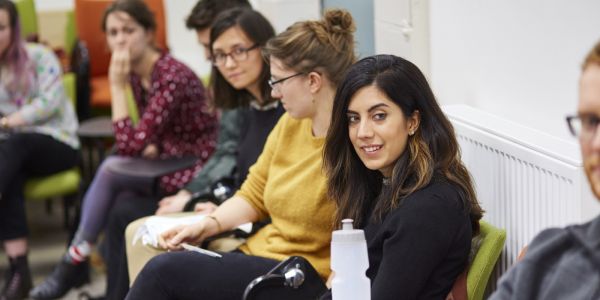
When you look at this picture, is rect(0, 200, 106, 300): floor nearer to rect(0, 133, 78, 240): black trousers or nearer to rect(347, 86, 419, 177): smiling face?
rect(0, 133, 78, 240): black trousers

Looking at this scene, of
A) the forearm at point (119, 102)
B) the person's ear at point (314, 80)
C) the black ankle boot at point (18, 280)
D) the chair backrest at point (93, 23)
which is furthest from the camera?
the chair backrest at point (93, 23)

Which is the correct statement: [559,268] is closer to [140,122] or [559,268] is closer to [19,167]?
[140,122]

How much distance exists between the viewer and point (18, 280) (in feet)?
13.4

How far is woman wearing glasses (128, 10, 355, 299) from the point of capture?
244 cm

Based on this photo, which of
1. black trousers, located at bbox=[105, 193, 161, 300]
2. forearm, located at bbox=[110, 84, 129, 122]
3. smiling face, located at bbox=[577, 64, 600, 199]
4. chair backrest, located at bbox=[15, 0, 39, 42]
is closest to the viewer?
smiling face, located at bbox=[577, 64, 600, 199]

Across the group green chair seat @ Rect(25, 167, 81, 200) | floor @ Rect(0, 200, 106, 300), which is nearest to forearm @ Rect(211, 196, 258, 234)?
floor @ Rect(0, 200, 106, 300)

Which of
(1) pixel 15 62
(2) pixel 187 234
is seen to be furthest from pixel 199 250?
(1) pixel 15 62

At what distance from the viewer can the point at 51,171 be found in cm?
431

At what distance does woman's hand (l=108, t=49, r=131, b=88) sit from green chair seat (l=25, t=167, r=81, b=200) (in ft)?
2.40

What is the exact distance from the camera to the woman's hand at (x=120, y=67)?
3.78 metres

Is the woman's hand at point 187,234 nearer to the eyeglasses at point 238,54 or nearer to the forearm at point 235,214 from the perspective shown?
the forearm at point 235,214

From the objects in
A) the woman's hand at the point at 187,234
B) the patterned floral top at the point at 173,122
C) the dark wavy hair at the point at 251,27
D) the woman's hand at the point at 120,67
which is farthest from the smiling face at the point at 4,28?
the woman's hand at the point at 187,234

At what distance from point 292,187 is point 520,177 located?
646 mm

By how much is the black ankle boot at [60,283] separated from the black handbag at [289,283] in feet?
5.87
